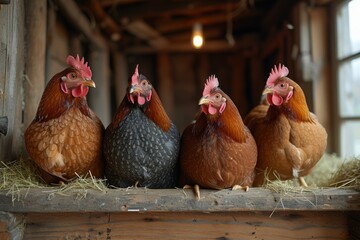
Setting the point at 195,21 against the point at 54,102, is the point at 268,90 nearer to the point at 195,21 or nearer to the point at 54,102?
the point at 54,102

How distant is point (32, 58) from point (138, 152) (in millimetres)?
756

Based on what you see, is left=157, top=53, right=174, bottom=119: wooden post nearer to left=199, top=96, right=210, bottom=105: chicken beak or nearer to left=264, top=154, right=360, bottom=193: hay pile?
left=264, top=154, right=360, bottom=193: hay pile

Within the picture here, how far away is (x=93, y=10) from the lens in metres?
2.60

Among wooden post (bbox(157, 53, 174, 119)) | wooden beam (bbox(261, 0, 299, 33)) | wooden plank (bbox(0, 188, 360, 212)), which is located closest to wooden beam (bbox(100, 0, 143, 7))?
wooden post (bbox(157, 53, 174, 119))

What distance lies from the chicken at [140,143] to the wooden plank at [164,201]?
9 centimetres

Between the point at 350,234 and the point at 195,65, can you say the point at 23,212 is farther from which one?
the point at 195,65

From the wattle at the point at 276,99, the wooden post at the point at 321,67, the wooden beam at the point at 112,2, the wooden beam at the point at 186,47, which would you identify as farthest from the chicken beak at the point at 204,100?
the wooden beam at the point at 186,47

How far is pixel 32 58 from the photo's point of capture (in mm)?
1565

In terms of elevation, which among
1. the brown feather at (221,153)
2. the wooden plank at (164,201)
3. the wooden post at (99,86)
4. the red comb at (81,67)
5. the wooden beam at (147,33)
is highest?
the wooden beam at (147,33)

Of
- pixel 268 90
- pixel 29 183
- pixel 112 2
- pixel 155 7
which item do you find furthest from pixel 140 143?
Result: pixel 155 7

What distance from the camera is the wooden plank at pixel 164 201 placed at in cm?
115

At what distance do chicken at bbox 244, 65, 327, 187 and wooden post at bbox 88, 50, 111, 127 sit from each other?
1935 millimetres

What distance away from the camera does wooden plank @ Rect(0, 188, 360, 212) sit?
3.78 ft

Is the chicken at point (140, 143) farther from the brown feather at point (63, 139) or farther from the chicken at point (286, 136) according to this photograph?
the chicken at point (286, 136)
